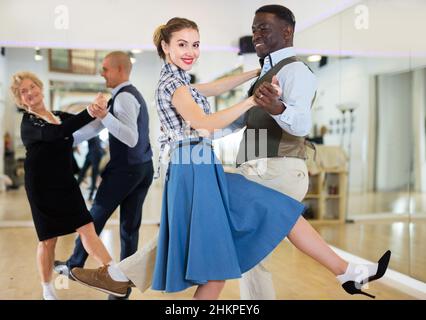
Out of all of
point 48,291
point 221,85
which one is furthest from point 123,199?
point 221,85

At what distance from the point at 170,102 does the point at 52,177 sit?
1181 mm

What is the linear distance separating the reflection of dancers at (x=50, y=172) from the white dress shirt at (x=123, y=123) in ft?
0.46

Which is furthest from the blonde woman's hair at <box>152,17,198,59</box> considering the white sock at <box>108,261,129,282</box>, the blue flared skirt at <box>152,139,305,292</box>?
the white sock at <box>108,261,129,282</box>

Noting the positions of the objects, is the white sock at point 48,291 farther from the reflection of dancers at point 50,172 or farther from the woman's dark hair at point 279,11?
the woman's dark hair at point 279,11

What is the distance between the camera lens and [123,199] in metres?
3.23

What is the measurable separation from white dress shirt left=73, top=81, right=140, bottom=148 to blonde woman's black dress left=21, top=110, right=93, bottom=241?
0.14m

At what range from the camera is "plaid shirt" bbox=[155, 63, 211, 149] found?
2.16 metres

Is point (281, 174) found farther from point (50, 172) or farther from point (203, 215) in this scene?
point (50, 172)

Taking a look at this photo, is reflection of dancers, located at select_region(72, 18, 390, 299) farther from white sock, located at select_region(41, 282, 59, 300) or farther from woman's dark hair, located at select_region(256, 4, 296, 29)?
white sock, located at select_region(41, 282, 59, 300)

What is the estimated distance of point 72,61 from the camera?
538 cm

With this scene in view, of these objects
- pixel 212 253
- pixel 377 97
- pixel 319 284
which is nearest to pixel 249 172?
pixel 212 253

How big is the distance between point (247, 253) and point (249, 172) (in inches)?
17.8

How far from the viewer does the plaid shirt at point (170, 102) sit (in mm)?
2162

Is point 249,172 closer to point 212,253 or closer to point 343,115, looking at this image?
point 212,253
